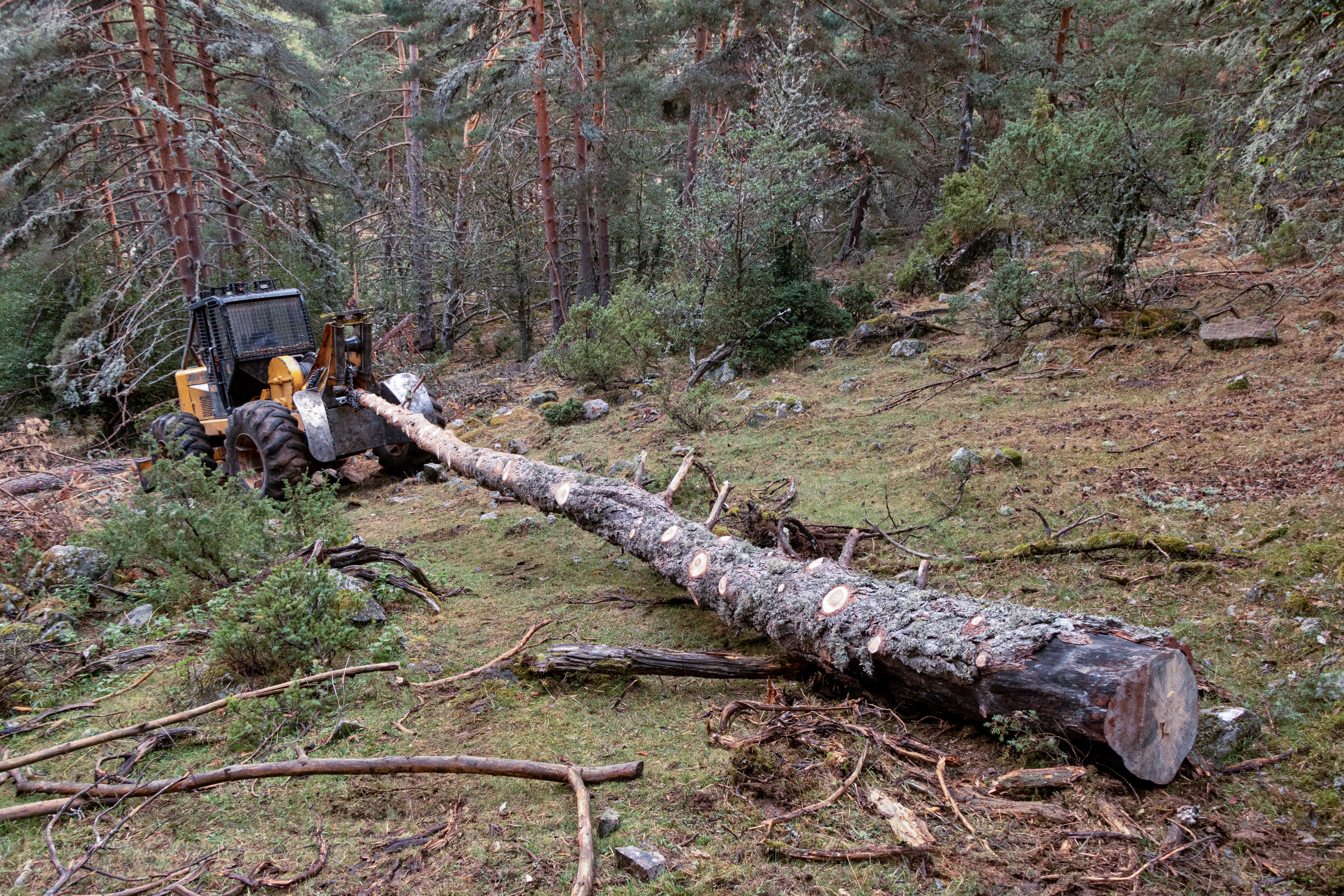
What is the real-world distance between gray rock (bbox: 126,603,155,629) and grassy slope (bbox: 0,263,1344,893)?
0.81 metres

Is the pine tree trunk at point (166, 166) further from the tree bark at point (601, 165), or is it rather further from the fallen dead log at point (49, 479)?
the tree bark at point (601, 165)

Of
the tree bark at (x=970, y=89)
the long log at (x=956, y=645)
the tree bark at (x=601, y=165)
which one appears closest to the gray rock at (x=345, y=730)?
the long log at (x=956, y=645)

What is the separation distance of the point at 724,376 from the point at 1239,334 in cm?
601

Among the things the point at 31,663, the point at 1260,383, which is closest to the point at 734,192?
the point at 1260,383

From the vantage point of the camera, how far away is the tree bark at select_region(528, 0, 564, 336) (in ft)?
40.7

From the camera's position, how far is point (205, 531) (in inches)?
179

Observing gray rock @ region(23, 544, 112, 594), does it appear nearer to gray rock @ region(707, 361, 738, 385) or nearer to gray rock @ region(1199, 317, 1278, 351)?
gray rock @ region(707, 361, 738, 385)

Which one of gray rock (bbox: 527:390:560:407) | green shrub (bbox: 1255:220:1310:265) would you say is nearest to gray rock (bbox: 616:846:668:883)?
gray rock (bbox: 527:390:560:407)

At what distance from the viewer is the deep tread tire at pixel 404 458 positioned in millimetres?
8773

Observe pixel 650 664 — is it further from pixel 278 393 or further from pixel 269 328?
pixel 269 328

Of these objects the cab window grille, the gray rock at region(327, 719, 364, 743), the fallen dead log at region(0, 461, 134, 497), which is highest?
the cab window grille

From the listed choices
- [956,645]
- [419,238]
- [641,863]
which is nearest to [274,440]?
[641,863]

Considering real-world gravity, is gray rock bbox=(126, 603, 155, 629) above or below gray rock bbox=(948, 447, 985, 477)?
below

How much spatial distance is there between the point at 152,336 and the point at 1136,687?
616 inches
